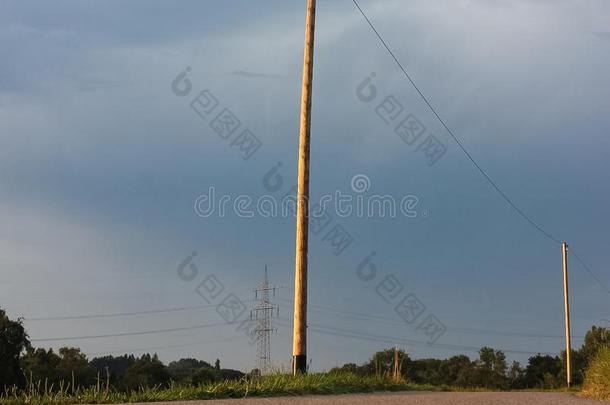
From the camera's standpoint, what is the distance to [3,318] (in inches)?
2191

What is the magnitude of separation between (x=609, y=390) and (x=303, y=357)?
21.5ft

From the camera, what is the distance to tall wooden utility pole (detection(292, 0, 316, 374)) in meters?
17.5

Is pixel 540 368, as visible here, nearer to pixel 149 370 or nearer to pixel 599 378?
pixel 149 370

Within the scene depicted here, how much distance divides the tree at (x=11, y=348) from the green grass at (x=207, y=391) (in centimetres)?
3377

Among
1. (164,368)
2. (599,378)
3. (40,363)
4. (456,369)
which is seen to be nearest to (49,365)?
(40,363)

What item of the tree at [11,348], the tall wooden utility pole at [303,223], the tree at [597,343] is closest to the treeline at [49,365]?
the tree at [11,348]

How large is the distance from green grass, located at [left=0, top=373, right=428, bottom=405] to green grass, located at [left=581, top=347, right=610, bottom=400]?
513cm

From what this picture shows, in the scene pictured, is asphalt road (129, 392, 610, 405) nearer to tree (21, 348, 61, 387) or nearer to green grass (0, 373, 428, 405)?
green grass (0, 373, 428, 405)

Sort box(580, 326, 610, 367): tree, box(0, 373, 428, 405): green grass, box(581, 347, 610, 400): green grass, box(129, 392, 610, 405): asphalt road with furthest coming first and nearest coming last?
box(580, 326, 610, 367): tree
box(581, 347, 610, 400): green grass
box(0, 373, 428, 405): green grass
box(129, 392, 610, 405): asphalt road

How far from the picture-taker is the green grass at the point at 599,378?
683 inches

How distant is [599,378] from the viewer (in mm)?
18000

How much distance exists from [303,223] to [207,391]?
18.6ft

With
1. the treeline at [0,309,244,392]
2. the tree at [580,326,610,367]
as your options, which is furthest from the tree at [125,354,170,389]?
the tree at [580,326,610,367]

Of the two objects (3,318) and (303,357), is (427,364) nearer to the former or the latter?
(3,318)
